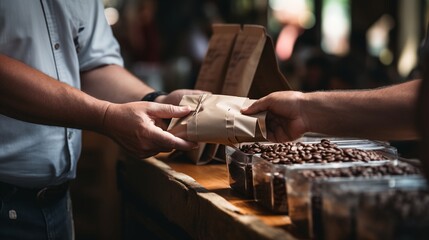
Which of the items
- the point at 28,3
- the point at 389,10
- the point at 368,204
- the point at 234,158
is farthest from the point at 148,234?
the point at 389,10

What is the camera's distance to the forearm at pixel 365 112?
1735 mm

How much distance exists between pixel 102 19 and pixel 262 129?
1028mm

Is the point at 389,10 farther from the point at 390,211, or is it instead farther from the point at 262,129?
the point at 390,211

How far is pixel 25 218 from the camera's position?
87.6 inches

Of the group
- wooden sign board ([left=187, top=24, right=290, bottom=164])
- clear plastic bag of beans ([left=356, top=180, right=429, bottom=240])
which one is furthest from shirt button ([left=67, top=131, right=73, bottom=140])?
clear plastic bag of beans ([left=356, top=180, right=429, bottom=240])

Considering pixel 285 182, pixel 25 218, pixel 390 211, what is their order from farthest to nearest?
1. pixel 25 218
2. pixel 285 182
3. pixel 390 211

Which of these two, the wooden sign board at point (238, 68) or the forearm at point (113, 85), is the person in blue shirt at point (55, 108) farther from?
the wooden sign board at point (238, 68)

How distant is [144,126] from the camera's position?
1960mm

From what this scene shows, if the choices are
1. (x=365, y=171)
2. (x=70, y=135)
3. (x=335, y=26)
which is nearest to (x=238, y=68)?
(x=70, y=135)

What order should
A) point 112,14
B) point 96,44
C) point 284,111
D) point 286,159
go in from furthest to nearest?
point 112,14 < point 96,44 < point 284,111 < point 286,159

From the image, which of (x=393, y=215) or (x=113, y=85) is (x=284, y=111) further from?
(x=113, y=85)

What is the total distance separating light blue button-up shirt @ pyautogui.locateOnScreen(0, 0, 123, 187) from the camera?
7.19ft

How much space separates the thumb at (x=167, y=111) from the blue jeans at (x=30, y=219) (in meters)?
0.57

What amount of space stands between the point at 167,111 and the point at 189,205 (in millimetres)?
277
